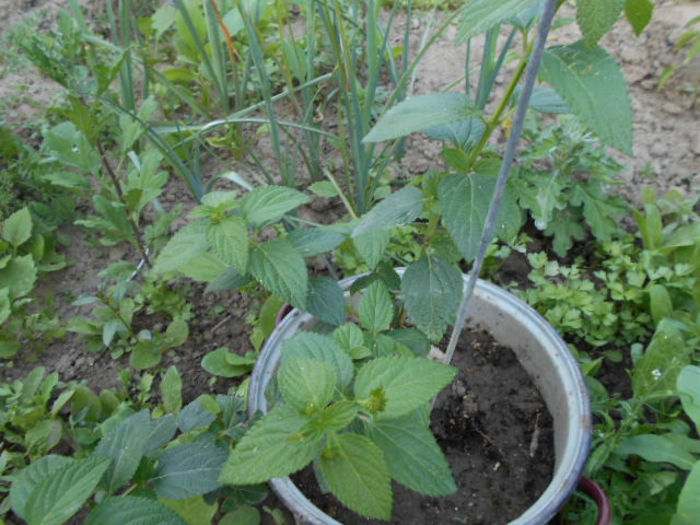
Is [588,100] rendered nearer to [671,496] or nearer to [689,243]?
[671,496]

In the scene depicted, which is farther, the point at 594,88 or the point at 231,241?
the point at 231,241

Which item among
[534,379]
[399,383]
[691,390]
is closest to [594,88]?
[399,383]

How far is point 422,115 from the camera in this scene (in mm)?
676

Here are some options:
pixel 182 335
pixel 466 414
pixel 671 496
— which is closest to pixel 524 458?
pixel 466 414

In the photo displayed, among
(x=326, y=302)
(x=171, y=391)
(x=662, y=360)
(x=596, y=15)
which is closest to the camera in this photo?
(x=596, y=15)

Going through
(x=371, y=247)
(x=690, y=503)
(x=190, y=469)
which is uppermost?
(x=371, y=247)

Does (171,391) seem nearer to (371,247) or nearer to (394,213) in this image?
(371,247)

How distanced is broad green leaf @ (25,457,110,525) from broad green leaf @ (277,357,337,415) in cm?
28

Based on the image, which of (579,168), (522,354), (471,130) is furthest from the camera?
(579,168)

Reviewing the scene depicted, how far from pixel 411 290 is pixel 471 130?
289 millimetres

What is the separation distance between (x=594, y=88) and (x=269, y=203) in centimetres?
57

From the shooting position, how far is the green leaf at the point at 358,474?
64 cm

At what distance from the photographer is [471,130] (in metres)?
0.86

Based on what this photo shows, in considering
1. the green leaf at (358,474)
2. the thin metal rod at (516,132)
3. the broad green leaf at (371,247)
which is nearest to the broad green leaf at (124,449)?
the green leaf at (358,474)
